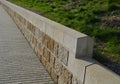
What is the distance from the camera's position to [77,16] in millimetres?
7996

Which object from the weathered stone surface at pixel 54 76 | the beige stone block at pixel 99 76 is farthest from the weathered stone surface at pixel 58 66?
the beige stone block at pixel 99 76

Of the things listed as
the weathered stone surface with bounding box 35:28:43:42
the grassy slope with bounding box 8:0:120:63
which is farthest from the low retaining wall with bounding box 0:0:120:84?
the grassy slope with bounding box 8:0:120:63

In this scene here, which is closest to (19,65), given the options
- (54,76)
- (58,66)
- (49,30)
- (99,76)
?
(49,30)

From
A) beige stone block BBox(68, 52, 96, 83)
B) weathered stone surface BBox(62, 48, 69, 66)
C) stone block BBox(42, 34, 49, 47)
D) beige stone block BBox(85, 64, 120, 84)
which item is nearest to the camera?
beige stone block BBox(85, 64, 120, 84)

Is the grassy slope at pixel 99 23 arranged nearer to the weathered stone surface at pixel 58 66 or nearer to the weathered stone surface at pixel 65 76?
the weathered stone surface at pixel 65 76

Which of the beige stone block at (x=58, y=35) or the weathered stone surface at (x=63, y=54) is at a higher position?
the beige stone block at (x=58, y=35)

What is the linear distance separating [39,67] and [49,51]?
640 mm

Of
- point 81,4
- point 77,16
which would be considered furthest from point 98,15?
point 81,4

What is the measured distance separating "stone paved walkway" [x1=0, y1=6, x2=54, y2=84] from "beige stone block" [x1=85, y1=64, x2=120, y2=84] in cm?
172

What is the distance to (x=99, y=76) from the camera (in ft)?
9.96

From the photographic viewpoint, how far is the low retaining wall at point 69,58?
3.16 m

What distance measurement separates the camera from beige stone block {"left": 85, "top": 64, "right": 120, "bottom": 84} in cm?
287

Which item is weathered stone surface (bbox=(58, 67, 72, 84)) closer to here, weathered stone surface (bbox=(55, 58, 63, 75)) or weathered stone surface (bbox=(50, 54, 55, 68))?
weathered stone surface (bbox=(55, 58, 63, 75))

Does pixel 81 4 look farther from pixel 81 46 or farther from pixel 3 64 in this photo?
pixel 81 46
